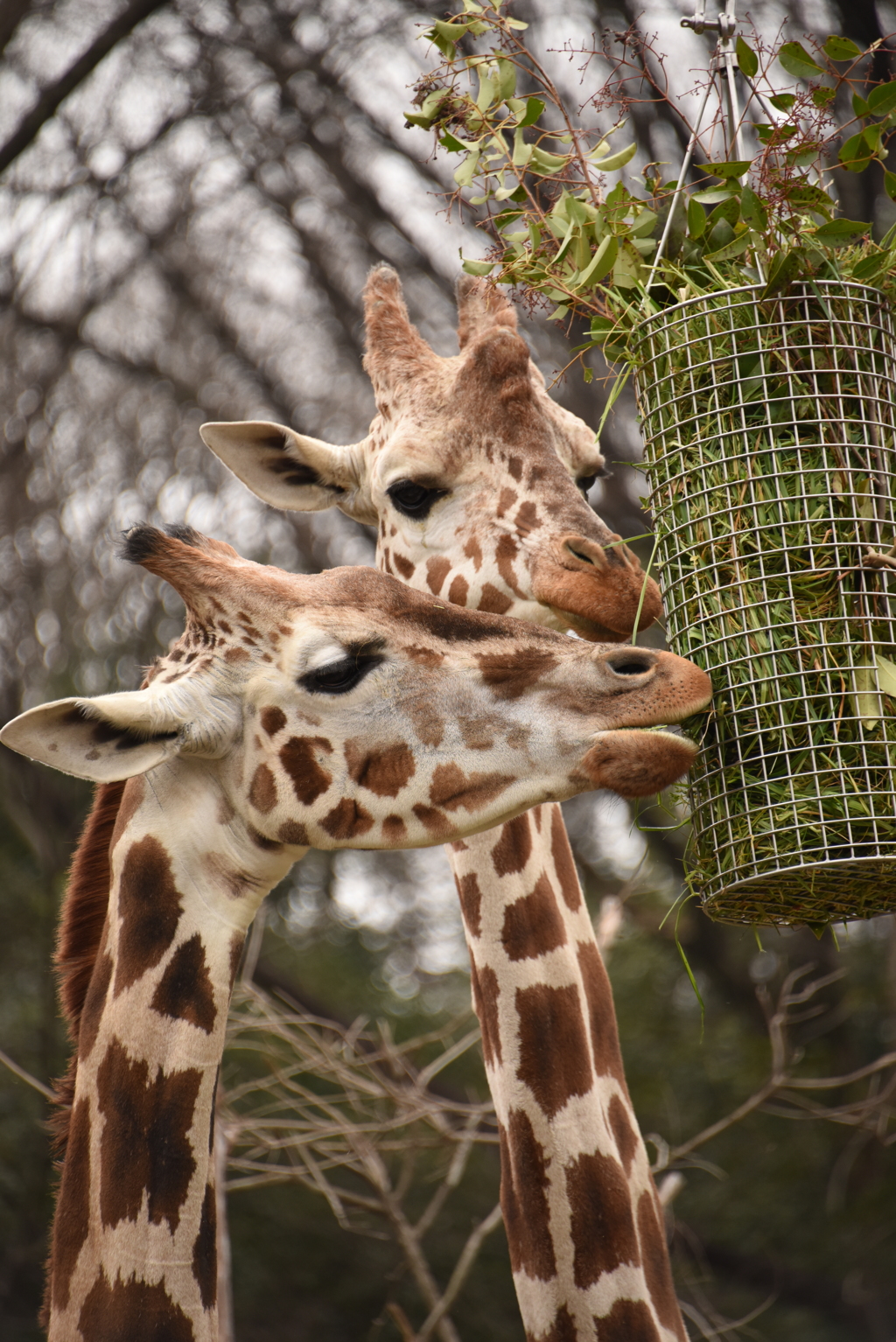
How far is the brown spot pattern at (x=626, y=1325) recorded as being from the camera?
287 centimetres

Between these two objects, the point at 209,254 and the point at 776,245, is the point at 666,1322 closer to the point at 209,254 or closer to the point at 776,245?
the point at 776,245

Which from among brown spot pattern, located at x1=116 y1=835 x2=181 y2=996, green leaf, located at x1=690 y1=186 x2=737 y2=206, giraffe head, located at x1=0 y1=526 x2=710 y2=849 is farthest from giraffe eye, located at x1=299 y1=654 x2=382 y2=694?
green leaf, located at x1=690 y1=186 x2=737 y2=206

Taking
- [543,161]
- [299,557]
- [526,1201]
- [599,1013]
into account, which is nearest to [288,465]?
[543,161]

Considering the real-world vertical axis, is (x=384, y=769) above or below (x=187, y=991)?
above

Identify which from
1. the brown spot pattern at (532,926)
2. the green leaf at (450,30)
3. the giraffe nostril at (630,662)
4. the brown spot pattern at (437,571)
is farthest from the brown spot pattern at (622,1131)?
the green leaf at (450,30)

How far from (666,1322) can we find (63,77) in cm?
556

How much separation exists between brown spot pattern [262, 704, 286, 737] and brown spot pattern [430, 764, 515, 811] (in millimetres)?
329

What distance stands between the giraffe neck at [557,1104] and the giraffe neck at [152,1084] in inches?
31.8

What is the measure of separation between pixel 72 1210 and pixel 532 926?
130cm

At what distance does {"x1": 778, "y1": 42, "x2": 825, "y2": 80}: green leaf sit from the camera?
2.34 m

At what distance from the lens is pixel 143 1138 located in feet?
7.79

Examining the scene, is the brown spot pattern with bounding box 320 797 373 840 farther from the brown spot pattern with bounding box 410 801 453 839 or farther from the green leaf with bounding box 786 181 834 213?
the green leaf with bounding box 786 181 834 213

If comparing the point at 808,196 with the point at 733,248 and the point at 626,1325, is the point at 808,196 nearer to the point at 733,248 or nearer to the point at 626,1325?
the point at 733,248

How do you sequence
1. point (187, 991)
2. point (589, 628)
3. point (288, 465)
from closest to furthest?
point (187, 991) < point (589, 628) < point (288, 465)
